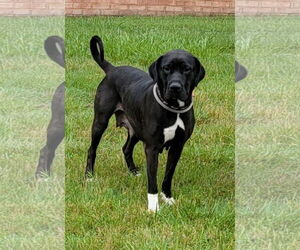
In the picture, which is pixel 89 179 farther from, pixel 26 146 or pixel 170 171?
pixel 26 146

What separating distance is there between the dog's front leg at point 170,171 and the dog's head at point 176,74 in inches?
19.6

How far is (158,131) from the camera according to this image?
16.0 ft

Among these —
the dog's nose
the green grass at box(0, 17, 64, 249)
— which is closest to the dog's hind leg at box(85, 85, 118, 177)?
the green grass at box(0, 17, 64, 249)

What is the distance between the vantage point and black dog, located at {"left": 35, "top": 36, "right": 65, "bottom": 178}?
559cm

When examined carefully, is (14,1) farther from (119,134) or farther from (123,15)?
(119,134)

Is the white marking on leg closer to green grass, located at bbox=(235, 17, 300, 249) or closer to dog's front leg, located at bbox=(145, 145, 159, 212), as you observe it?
dog's front leg, located at bbox=(145, 145, 159, 212)

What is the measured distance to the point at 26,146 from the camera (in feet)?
21.5

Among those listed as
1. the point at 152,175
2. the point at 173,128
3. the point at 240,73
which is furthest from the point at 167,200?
the point at 240,73

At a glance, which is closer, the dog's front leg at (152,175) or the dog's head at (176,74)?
the dog's head at (176,74)

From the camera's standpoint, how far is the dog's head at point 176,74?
462 centimetres

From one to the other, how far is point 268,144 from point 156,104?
220cm

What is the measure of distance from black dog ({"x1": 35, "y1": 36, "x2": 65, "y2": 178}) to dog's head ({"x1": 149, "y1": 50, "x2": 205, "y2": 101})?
1.09 meters

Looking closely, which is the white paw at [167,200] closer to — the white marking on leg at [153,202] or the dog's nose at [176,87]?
the white marking on leg at [153,202]

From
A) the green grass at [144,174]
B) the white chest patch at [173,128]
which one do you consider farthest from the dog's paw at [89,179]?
the white chest patch at [173,128]
